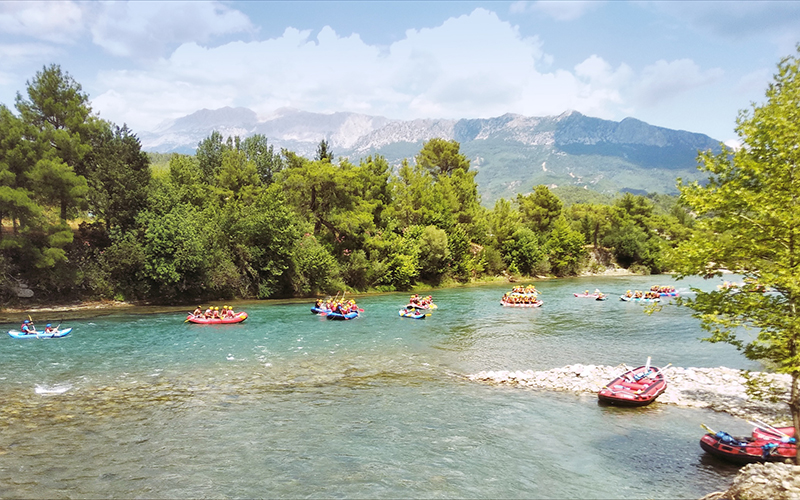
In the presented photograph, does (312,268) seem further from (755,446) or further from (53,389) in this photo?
(755,446)

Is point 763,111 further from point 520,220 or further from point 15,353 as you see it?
point 520,220

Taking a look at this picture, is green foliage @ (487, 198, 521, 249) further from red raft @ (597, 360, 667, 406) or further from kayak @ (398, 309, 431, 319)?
red raft @ (597, 360, 667, 406)

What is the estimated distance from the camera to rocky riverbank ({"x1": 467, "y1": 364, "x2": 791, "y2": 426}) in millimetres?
20708

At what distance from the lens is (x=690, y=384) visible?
24.0m

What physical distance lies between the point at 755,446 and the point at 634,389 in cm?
673

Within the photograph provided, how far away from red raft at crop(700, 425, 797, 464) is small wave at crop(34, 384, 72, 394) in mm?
27882

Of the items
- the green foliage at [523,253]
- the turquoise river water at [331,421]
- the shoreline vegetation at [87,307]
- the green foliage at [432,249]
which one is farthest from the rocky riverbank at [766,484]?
the green foliage at [523,253]

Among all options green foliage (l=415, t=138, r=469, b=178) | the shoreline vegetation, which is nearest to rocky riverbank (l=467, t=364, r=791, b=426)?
the shoreline vegetation

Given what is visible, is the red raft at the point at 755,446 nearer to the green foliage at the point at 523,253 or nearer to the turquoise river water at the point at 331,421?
the turquoise river water at the point at 331,421

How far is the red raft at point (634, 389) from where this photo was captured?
2117cm

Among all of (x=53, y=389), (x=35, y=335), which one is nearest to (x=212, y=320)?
(x=35, y=335)

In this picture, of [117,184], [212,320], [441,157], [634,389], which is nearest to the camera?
[634,389]

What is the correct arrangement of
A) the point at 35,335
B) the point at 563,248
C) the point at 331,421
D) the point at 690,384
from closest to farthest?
the point at 331,421 → the point at 690,384 → the point at 35,335 → the point at 563,248

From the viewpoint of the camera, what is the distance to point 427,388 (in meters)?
24.2
